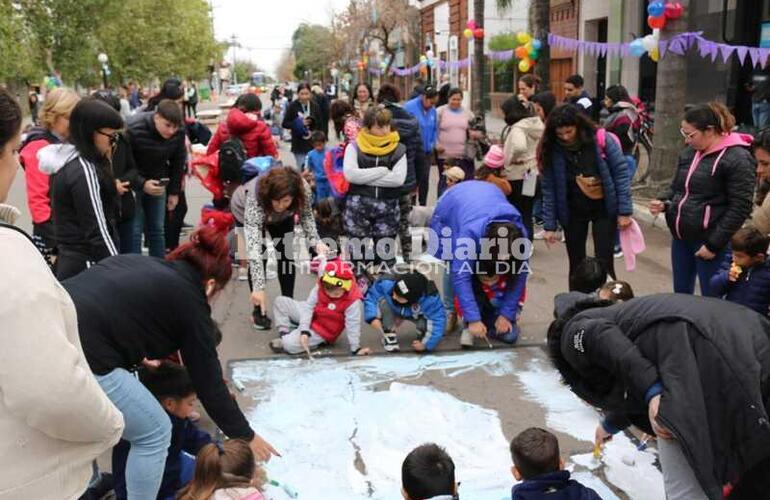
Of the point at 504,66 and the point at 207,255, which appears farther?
the point at 504,66

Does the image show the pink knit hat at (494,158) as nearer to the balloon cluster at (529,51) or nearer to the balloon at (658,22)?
the balloon at (658,22)

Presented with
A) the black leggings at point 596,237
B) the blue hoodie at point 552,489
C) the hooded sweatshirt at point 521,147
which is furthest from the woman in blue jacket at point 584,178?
the blue hoodie at point 552,489

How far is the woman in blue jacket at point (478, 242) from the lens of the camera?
4.38 metres

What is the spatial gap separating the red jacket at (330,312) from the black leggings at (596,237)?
152cm

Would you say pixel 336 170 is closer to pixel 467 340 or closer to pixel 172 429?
pixel 467 340

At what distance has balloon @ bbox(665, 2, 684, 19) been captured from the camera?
29.1 feet

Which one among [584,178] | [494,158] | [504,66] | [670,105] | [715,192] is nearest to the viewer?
[715,192]

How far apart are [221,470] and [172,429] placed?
0.44 metres

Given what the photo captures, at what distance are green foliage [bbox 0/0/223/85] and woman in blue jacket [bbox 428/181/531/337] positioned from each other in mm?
16743

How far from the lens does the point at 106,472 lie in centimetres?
328

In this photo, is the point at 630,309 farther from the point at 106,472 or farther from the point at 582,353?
the point at 106,472

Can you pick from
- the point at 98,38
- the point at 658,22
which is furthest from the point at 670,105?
the point at 98,38

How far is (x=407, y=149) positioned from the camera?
23.4 feet

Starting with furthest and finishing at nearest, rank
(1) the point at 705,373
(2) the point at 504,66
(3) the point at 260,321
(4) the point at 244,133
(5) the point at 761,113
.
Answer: (2) the point at 504,66 → (5) the point at 761,113 → (4) the point at 244,133 → (3) the point at 260,321 → (1) the point at 705,373
